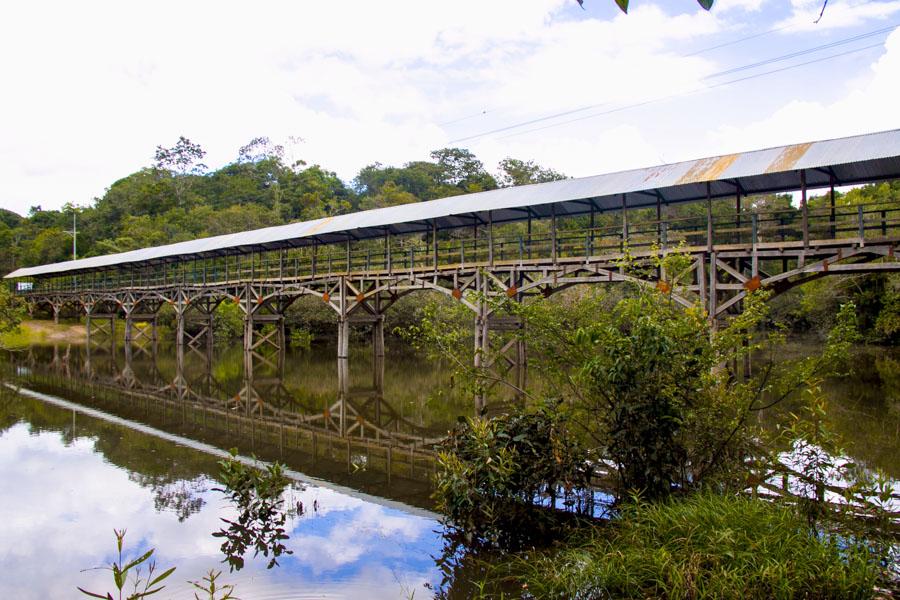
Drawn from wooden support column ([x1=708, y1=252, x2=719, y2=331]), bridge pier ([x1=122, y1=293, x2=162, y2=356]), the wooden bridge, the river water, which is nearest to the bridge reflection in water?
the river water

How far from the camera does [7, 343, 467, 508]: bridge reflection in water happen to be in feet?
30.6

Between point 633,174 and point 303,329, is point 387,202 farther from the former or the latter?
point 633,174

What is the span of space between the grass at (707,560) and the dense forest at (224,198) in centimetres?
3488

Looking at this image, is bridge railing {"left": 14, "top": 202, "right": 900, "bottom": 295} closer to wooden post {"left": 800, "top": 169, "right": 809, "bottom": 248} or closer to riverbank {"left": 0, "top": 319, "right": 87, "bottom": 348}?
wooden post {"left": 800, "top": 169, "right": 809, "bottom": 248}

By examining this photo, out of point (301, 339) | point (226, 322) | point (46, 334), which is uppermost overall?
point (226, 322)

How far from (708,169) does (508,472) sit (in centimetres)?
1044

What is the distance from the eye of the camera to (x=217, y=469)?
360 inches

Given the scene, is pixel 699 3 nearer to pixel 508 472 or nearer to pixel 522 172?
pixel 508 472

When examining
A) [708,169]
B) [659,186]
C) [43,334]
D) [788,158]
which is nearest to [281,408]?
[659,186]

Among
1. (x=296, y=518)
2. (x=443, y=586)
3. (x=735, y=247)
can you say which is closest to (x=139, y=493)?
(x=296, y=518)

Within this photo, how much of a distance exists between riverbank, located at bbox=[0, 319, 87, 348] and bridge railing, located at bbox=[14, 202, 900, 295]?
2449mm

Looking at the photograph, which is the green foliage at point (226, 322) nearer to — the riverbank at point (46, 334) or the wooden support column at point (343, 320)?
the riverbank at point (46, 334)

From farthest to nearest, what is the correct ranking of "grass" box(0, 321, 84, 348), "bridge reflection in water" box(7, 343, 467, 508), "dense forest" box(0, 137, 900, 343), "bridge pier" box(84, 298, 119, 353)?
"dense forest" box(0, 137, 900, 343) < "bridge pier" box(84, 298, 119, 353) < "grass" box(0, 321, 84, 348) < "bridge reflection in water" box(7, 343, 467, 508)

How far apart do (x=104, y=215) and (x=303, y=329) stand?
1483 inches
